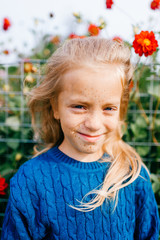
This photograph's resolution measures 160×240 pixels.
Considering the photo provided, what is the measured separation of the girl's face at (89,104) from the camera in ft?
2.45

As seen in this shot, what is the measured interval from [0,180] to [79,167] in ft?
1.97

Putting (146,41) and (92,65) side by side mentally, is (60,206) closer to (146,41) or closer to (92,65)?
(92,65)

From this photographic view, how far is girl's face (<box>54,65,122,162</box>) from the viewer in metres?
0.75

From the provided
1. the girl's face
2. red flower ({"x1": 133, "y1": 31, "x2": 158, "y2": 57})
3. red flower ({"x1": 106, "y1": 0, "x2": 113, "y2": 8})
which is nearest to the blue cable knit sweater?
the girl's face

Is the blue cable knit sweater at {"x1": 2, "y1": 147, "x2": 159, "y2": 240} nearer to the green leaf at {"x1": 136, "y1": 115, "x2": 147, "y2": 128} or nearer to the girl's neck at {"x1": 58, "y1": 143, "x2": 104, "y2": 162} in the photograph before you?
the girl's neck at {"x1": 58, "y1": 143, "x2": 104, "y2": 162}

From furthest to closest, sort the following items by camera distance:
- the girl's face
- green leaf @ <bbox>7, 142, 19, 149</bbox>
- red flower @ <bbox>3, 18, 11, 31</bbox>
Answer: red flower @ <bbox>3, 18, 11, 31</bbox> → green leaf @ <bbox>7, 142, 19, 149</bbox> → the girl's face

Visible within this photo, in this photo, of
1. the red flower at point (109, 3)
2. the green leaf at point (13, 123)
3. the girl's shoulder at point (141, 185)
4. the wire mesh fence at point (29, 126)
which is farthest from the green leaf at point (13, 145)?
the red flower at point (109, 3)

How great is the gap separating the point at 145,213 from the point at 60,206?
0.35 meters

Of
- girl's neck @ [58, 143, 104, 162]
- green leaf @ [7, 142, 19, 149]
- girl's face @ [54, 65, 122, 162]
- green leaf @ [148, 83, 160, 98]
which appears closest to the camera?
girl's face @ [54, 65, 122, 162]

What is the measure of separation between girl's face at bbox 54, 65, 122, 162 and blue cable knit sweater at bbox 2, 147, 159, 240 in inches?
5.2

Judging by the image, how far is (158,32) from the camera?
3.89 feet

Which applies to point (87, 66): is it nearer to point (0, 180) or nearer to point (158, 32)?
point (158, 32)

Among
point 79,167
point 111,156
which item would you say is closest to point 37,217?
point 79,167

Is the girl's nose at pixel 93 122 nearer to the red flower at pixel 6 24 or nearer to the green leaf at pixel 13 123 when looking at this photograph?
the green leaf at pixel 13 123
